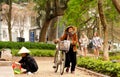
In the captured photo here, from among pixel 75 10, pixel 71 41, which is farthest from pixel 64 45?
pixel 75 10

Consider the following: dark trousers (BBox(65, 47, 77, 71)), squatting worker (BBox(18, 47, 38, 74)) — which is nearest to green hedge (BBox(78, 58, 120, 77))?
dark trousers (BBox(65, 47, 77, 71))

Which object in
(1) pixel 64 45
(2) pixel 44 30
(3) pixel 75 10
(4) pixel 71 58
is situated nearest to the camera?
(1) pixel 64 45

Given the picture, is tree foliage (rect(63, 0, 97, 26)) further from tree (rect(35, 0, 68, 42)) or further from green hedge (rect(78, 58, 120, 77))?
green hedge (rect(78, 58, 120, 77))

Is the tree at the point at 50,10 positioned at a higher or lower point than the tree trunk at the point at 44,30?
higher

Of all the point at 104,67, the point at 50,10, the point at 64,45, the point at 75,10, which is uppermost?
the point at 50,10

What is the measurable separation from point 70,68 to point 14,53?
43.4 ft

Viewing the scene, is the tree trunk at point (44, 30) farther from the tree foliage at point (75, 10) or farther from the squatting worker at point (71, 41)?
the squatting worker at point (71, 41)

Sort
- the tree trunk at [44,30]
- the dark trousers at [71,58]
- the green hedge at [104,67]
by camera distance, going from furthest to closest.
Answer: the tree trunk at [44,30] < the dark trousers at [71,58] < the green hedge at [104,67]

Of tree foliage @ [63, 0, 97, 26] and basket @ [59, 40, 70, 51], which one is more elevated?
tree foliage @ [63, 0, 97, 26]

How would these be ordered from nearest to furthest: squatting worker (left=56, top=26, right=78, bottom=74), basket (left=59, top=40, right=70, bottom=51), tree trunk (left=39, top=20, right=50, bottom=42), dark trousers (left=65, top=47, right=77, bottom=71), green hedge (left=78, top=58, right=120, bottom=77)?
green hedge (left=78, top=58, right=120, bottom=77), basket (left=59, top=40, right=70, bottom=51), squatting worker (left=56, top=26, right=78, bottom=74), dark trousers (left=65, top=47, right=77, bottom=71), tree trunk (left=39, top=20, right=50, bottom=42)

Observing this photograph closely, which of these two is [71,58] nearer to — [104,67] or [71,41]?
[71,41]

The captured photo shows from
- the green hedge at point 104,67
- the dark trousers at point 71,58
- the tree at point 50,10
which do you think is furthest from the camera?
the tree at point 50,10

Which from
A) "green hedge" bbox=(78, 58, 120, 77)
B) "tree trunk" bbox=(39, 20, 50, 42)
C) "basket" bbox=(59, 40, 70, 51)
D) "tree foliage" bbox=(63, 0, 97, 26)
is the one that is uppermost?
"tree foliage" bbox=(63, 0, 97, 26)

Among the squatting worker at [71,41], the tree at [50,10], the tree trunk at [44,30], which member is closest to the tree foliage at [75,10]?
the tree at [50,10]
